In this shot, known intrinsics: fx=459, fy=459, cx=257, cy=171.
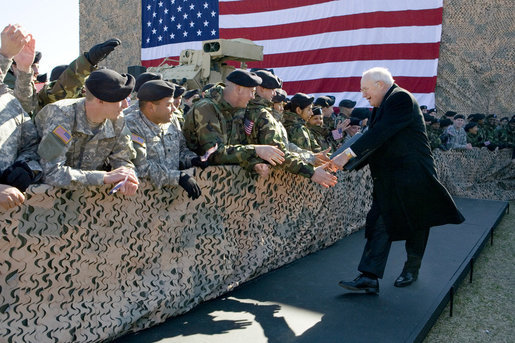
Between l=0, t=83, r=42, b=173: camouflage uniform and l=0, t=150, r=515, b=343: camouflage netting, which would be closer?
l=0, t=150, r=515, b=343: camouflage netting

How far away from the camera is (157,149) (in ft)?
9.90

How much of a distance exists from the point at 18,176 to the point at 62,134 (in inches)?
14.7

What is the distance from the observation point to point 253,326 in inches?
108

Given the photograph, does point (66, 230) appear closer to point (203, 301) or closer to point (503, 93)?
point (203, 301)

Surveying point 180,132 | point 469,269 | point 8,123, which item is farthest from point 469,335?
point 8,123

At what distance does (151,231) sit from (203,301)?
701 millimetres

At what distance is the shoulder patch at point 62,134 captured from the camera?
7.48 ft

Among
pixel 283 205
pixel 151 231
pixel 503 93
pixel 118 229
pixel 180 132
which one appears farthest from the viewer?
pixel 503 93

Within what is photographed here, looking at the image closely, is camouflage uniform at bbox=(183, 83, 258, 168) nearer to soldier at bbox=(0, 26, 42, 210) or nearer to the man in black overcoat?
the man in black overcoat

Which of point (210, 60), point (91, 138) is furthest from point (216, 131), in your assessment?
point (210, 60)

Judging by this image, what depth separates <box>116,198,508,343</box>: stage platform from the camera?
2.62 metres

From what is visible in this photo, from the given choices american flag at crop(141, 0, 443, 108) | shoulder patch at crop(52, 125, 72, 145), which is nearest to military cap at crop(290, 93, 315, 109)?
shoulder patch at crop(52, 125, 72, 145)

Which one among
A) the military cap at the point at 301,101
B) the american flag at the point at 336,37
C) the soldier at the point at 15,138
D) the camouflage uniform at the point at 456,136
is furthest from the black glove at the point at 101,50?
the american flag at the point at 336,37

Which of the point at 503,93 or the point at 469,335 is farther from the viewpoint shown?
the point at 503,93
